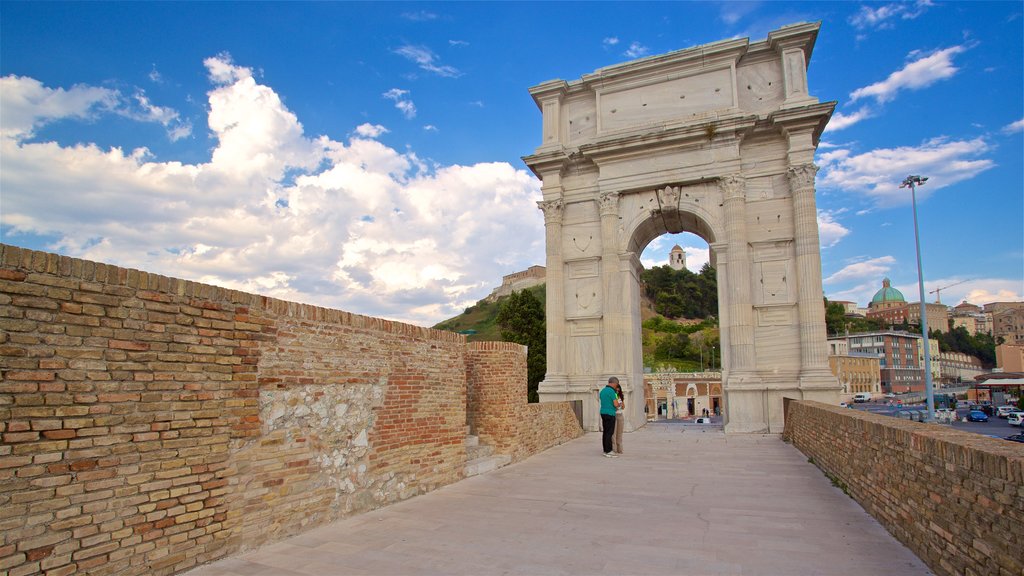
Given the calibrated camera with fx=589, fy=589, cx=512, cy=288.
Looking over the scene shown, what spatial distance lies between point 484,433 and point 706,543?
5.58 metres

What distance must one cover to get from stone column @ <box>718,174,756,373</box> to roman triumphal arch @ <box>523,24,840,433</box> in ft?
0.12

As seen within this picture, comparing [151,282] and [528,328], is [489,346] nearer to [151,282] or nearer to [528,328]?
[151,282]

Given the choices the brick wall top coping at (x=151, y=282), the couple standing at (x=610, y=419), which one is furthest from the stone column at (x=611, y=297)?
the brick wall top coping at (x=151, y=282)

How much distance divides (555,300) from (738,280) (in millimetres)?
6156

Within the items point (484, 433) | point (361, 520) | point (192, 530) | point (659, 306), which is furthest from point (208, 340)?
point (659, 306)

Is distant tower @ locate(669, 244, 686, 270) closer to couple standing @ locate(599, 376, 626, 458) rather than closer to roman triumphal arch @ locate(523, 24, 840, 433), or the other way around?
roman triumphal arch @ locate(523, 24, 840, 433)

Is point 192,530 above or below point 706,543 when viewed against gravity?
above

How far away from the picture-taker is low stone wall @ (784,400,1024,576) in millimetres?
3541

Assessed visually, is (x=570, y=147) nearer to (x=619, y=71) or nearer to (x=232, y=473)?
(x=619, y=71)

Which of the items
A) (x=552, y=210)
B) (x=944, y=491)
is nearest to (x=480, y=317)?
(x=552, y=210)

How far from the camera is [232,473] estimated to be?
5.25 metres

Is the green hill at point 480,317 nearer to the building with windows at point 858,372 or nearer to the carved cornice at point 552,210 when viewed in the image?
the building with windows at point 858,372

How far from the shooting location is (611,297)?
66.5 feet

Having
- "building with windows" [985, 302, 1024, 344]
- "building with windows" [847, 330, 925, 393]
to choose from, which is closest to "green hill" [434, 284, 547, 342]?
"building with windows" [847, 330, 925, 393]
